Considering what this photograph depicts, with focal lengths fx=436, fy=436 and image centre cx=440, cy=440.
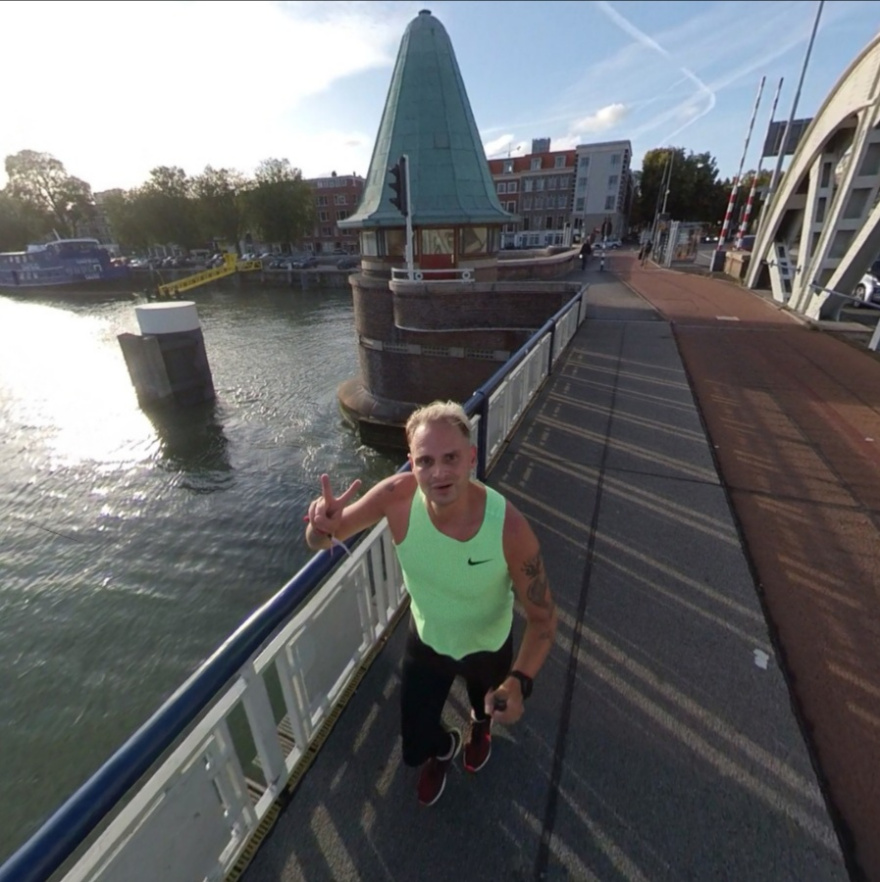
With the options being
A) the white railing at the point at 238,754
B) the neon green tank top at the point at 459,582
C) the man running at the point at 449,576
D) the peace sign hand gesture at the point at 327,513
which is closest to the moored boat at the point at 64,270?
the white railing at the point at 238,754

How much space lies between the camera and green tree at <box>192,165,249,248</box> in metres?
58.5

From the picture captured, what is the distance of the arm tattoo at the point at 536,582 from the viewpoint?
1687 mm

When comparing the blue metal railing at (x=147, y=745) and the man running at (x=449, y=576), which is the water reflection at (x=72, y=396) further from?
the man running at (x=449, y=576)

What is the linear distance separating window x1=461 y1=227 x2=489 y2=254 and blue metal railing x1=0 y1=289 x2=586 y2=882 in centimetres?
1586

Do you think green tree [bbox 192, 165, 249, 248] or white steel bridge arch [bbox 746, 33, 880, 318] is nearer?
white steel bridge arch [bbox 746, 33, 880, 318]

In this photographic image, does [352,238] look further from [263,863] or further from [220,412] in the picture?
[263,863]

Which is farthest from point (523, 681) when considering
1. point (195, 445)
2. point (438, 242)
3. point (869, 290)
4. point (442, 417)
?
point (869, 290)

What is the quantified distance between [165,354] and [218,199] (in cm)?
5487

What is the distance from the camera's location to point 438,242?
16000mm

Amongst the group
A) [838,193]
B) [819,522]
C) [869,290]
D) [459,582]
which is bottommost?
[819,522]

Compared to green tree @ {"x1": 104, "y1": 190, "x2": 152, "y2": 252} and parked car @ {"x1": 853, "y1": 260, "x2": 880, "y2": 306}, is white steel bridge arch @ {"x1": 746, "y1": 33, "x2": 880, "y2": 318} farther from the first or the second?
green tree @ {"x1": 104, "y1": 190, "x2": 152, "y2": 252}

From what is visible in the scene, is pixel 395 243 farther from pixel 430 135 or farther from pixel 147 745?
pixel 147 745

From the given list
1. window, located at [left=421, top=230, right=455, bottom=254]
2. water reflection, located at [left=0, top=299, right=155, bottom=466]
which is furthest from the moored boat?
window, located at [left=421, top=230, right=455, bottom=254]

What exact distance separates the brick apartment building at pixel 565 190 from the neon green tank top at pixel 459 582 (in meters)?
62.9
